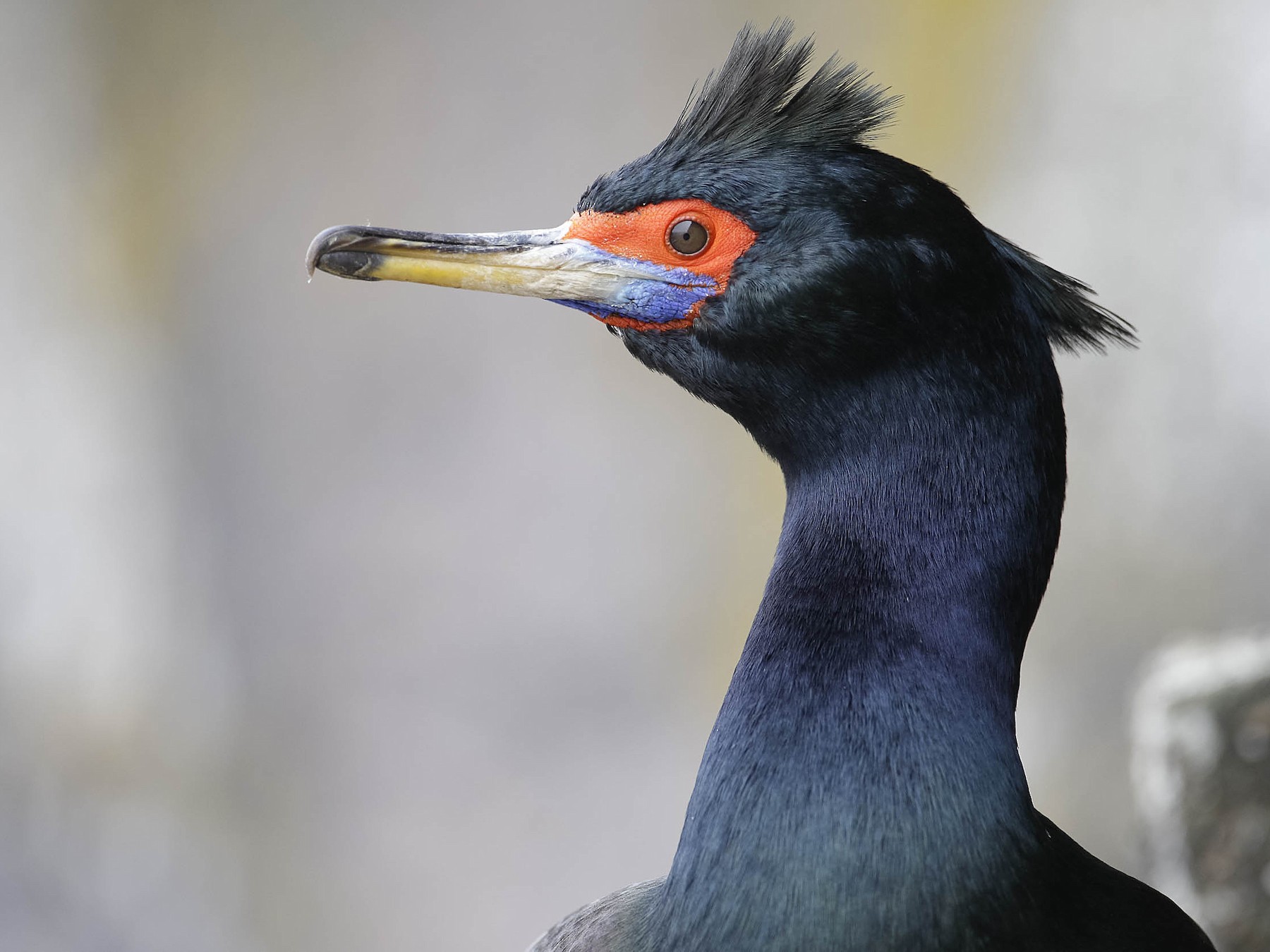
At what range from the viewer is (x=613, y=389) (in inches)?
173

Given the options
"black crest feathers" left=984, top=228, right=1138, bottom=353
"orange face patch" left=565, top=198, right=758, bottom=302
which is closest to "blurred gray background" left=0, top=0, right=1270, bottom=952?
"black crest feathers" left=984, top=228, right=1138, bottom=353

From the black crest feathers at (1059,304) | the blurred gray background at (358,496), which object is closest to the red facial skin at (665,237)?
the black crest feathers at (1059,304)

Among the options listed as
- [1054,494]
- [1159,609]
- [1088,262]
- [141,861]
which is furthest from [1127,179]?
[141,861]

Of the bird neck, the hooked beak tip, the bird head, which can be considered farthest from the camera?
the hooked beak tip

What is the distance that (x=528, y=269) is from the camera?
5.03ft

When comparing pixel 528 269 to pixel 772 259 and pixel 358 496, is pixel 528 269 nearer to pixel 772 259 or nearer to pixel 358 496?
pixel 772 259

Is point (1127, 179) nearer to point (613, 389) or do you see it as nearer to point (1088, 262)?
point (1088, 262)

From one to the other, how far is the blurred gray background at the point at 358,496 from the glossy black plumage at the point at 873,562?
7.97 ft

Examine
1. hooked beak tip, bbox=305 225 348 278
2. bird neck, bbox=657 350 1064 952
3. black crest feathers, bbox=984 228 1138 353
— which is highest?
hooked beak tip, bbox=305 225 348 278

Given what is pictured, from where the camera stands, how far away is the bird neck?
Answer: 4.15 ft

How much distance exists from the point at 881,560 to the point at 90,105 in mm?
3733

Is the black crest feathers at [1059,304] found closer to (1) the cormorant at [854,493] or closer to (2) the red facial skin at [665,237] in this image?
(1) the cormorant at [854,493]

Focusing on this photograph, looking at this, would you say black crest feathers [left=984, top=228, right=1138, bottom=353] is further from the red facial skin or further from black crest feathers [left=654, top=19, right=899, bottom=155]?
the red facial skin

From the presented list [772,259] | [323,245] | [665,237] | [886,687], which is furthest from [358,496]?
[886,687]
